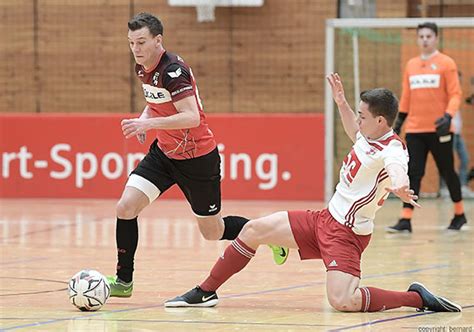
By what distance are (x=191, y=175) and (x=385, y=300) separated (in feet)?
5.54

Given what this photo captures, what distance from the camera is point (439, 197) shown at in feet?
50.2

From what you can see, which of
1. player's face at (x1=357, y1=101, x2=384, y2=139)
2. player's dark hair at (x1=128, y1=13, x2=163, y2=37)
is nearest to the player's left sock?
player's dark hair at (x1=128, y1=13, x2=163, y2=37)

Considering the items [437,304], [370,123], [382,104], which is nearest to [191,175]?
[370,123]

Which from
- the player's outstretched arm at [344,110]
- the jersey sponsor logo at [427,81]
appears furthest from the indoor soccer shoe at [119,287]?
the jersey sponsor logo at [427,81]

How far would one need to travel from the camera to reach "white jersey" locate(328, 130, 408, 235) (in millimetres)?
6207

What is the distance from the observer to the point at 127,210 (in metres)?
6.69

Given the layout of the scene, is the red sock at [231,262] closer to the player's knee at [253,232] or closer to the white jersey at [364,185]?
the player's knee at [253,232]

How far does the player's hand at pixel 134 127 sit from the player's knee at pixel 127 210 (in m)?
0.63

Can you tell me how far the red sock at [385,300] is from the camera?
6.11 meters

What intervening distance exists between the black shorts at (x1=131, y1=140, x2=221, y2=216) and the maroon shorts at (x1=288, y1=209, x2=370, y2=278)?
0.96 meters

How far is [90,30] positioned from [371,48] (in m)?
4.57

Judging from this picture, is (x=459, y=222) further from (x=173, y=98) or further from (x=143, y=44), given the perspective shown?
(x=143, y=44)

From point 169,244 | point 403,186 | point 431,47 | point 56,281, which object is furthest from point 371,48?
point 403,186

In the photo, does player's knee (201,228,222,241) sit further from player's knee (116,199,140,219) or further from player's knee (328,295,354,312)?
player's knee (328,295,354,312)
